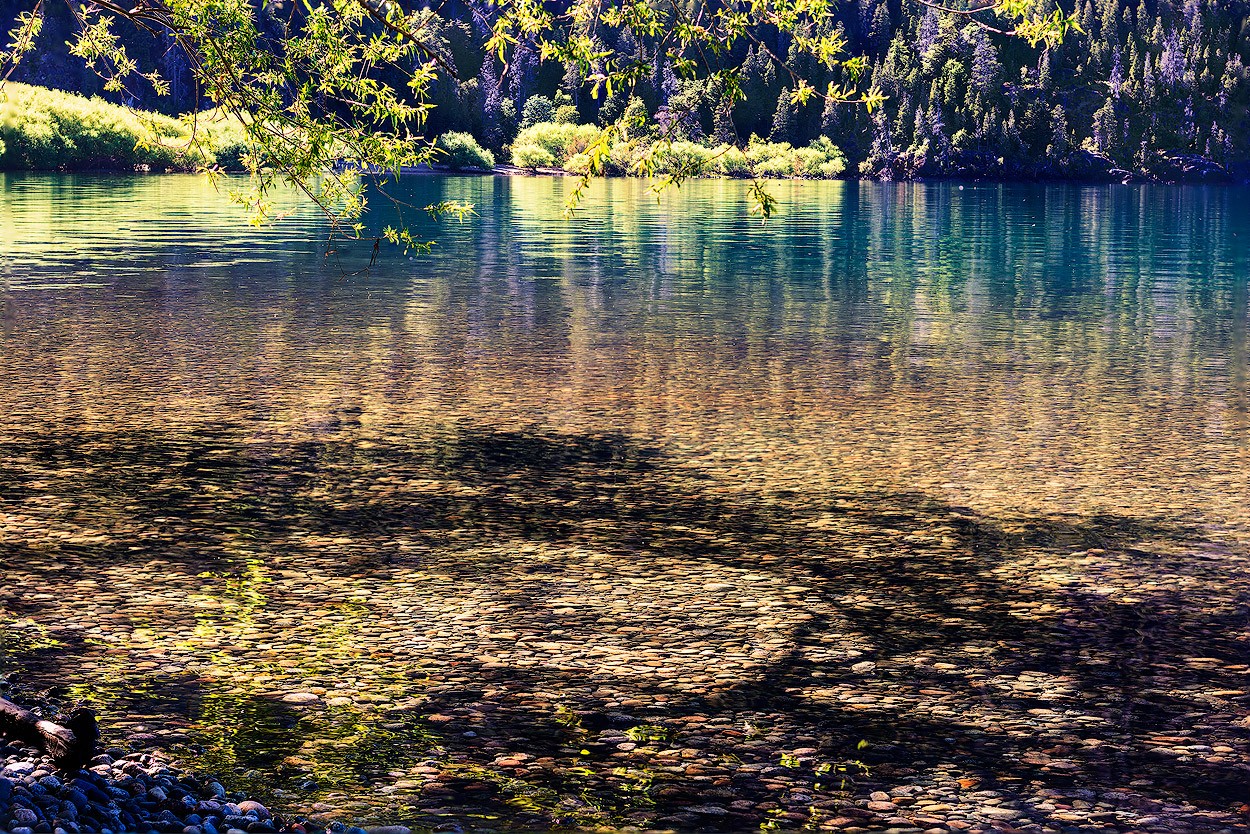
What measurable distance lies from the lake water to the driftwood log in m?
1.05

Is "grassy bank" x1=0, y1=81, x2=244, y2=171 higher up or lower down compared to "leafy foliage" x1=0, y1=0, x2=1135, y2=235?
higher up

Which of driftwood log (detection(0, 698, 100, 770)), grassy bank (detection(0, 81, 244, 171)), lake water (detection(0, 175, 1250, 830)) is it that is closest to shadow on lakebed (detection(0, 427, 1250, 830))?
lake water (detection(0, 175, 1250, 830))

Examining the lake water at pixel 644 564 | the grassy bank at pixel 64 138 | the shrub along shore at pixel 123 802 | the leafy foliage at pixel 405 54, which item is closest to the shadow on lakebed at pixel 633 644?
the lake water at pixel 644 564

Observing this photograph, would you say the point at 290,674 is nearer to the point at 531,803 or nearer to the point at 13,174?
the point at 531,803

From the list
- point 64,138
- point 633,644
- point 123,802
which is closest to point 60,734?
point 123,802

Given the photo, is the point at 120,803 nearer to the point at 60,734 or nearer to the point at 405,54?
the point at 60,734

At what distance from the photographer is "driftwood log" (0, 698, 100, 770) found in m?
8.77

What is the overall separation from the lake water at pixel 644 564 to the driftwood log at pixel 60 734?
1052mm

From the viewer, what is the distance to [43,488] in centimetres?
1714

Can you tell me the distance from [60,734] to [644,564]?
22.7 ft

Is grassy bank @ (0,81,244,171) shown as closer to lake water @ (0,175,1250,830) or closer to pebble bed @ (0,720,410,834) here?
lake water @ (0,175,1250,830)

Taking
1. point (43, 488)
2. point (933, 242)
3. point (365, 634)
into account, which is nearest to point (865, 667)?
point (365, 634)

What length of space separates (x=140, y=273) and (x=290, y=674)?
1540 inches

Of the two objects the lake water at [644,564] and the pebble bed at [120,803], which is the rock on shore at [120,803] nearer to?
the pebble bed at [120,803]
